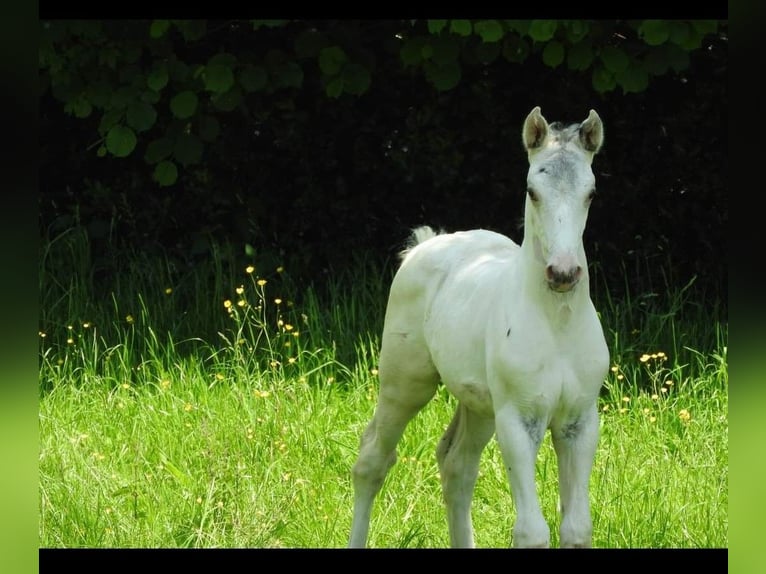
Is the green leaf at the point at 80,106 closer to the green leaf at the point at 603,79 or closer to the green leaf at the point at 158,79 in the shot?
the green leaf at the point at 158,79

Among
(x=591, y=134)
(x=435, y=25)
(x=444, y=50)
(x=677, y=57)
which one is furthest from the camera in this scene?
(x=444, y=50)

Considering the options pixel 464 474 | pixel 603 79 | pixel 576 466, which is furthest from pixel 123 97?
pixel 576 466

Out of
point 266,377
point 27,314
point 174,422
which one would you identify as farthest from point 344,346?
point 27,314

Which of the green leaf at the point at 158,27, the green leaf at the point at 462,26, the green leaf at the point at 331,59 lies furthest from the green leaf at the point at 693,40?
the green leaf at the point at 158,27

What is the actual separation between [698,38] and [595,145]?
3.16 m

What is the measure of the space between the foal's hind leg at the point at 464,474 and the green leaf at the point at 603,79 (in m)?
2.98

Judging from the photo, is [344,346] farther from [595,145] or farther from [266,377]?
[595,145]

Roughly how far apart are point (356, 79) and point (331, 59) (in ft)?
0.65

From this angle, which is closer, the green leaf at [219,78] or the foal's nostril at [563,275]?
the foal's nostril at [563,275]

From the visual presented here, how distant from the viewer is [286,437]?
202 inches

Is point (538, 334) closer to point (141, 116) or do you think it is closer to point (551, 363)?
point (551, 363)

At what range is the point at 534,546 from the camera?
10.8ft

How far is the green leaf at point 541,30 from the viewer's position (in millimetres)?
6027

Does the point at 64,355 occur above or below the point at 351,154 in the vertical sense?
below
